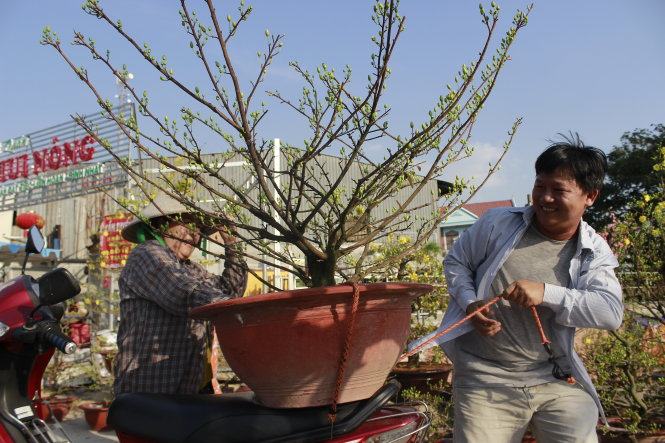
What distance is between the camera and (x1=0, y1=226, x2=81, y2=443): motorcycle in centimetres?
217

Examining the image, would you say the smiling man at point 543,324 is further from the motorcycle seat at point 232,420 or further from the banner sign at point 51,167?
the banner sign at point 51,167

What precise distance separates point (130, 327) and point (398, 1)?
62.8 inches

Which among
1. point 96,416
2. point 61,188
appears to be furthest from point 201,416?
point 61,188

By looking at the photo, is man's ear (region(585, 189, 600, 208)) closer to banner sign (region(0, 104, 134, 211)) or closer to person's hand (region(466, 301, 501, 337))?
person's hand (region(466, 301, 501, 337))

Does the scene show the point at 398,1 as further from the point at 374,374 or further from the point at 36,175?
the point at 36,175

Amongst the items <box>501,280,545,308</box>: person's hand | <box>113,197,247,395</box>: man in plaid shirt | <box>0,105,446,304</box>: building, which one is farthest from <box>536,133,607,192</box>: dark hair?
<box>0,105,446,304</box>: building

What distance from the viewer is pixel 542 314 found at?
2.17 meters

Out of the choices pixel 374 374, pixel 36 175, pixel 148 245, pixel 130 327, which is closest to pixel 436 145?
pixel 374 374

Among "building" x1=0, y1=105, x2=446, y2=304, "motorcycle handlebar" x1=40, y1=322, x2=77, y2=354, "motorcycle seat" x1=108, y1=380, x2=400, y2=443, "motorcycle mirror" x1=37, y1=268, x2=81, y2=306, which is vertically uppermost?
"building" x1=0, y1=105, x2=446, y2=304

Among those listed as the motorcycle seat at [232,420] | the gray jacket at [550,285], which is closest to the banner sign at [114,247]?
the gray jacket at [550,285]

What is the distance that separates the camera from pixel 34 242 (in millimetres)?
2457

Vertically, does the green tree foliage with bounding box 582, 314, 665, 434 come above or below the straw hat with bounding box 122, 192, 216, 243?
below

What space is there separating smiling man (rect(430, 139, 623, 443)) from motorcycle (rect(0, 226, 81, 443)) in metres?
1.47

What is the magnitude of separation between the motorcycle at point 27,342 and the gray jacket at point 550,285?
1.36m
